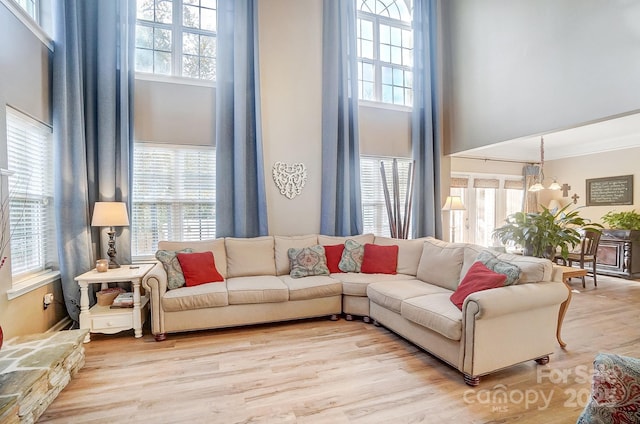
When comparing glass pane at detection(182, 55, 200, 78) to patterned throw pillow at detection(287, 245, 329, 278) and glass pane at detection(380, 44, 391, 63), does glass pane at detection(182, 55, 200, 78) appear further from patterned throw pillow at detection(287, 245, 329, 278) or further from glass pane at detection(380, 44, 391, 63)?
glass pane at detection(380, 44, 391, 63)

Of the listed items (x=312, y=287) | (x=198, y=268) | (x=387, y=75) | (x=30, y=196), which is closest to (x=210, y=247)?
(x=198, y=268)

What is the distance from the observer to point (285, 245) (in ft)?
13.3

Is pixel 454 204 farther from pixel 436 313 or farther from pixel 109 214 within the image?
pixel 109 214

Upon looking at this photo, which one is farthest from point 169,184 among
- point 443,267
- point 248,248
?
point 443,267

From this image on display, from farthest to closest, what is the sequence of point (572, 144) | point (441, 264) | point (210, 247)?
point (572, 144)
point (210, 247)
point (441, 264)

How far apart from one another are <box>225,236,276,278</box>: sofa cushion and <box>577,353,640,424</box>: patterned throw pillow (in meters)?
3.19

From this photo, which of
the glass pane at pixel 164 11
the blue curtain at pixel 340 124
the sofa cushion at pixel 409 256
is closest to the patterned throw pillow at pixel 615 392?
the sofa cushion at pixel 409 256

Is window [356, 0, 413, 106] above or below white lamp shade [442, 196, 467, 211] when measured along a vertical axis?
above

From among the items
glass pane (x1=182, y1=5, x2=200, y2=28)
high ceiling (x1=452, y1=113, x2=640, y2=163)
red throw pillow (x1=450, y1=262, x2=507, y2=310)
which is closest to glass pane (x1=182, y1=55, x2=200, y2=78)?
glass pane (x1=182, y1=5, x2=200, y2=28)

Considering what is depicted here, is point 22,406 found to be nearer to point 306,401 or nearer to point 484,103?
point 306,401

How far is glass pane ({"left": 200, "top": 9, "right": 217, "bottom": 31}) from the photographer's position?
166 inches

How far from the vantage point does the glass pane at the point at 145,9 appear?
3.97 meters

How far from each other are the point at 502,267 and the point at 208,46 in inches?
→ 170

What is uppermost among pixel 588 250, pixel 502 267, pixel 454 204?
pixel 454 204
